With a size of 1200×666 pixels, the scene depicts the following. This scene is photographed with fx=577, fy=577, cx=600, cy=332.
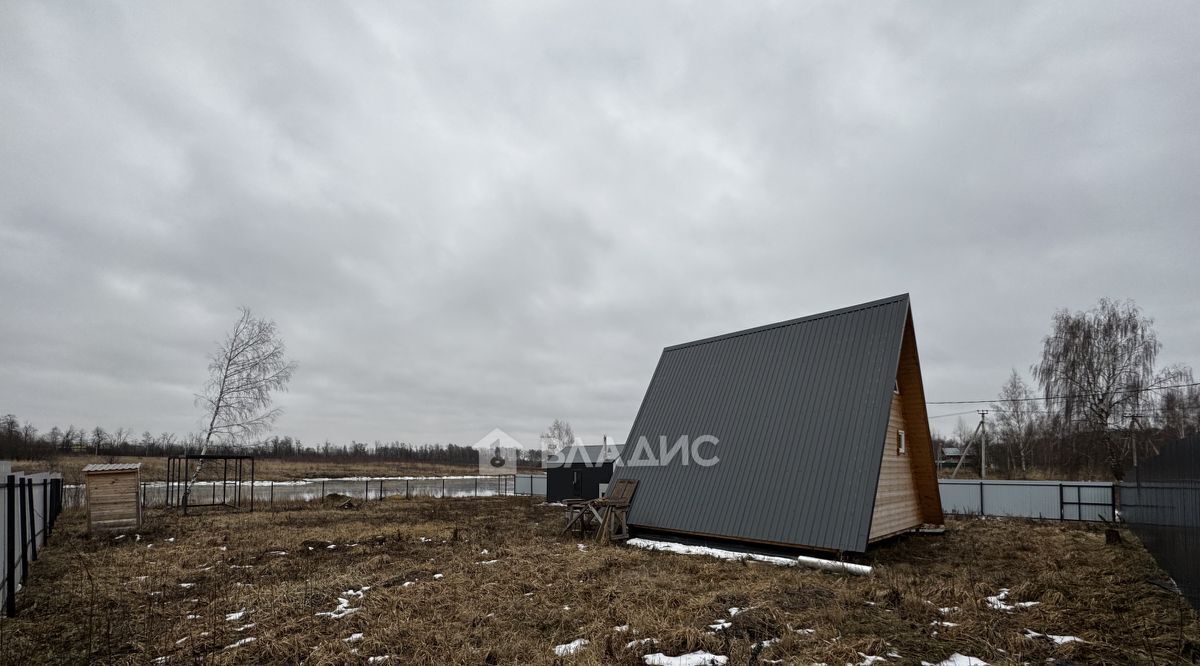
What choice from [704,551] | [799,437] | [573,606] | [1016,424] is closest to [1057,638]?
[573,606]

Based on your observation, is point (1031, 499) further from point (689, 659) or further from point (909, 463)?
point (689, 659)

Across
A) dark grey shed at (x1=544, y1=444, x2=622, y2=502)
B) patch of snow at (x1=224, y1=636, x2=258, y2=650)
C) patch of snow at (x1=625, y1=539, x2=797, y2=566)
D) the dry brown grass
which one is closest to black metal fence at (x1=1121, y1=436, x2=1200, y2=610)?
patch of snow at (x1=625, y1=539, x2=797, y2=566)

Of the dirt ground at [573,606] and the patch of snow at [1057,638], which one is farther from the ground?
the patch of snow at [1057,638]

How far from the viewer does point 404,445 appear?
97.3 metres

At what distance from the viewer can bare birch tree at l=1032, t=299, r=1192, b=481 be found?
25.0m

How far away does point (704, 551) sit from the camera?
36.4 ft

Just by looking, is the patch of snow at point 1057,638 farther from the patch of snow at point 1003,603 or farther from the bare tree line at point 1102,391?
the bare tree line at point 1102,391

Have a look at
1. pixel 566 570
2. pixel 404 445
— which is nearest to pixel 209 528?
pixel 566 570

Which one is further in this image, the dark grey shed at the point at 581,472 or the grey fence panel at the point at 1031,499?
the dark grey shed at the point at 581,472

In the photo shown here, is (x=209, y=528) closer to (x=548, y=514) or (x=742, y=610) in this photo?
(x=548, y=514)

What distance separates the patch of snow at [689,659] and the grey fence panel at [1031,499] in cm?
1378

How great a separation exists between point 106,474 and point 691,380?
15.5 meters

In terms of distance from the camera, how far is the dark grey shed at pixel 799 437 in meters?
10.4

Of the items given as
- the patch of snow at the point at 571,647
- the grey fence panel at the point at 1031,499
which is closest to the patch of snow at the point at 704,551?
the patch of snow at the point at 571,647
